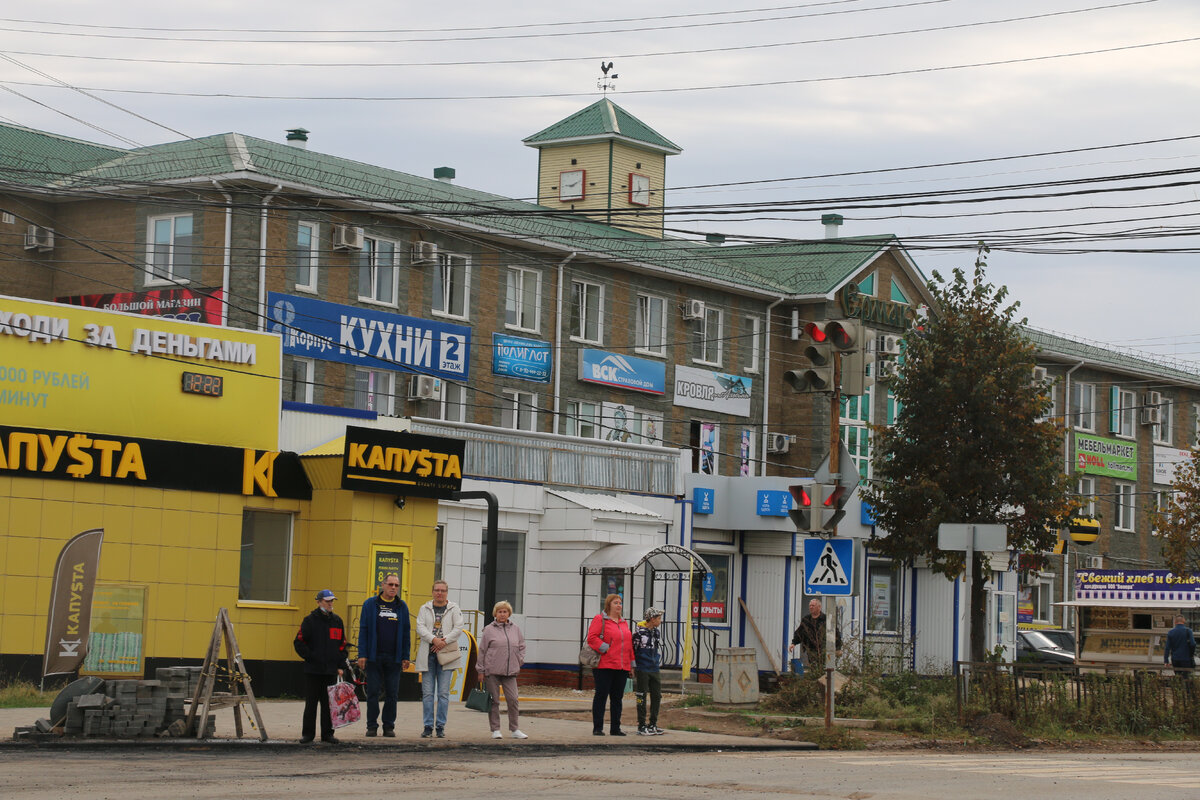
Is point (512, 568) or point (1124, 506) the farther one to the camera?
point (1124, 506)

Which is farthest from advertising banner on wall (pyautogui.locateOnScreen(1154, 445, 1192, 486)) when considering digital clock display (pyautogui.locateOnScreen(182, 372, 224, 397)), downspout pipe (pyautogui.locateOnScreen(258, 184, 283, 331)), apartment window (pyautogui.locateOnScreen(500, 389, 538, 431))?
digital clock display (pyautogui.locateOnScreen(182, 372, 224, 397))

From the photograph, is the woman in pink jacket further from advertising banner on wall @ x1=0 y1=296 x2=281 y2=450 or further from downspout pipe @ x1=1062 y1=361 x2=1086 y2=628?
downspout pipe @ x1=1062 y1=361 x2=1086 y2=628

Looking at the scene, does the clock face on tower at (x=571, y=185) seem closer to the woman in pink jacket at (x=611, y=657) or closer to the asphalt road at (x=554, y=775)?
the woman in pink jacket at (x=611, y=657)

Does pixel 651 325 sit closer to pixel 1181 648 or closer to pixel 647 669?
pixel 1181 648

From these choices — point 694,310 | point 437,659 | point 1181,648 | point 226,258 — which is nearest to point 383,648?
point 437,659

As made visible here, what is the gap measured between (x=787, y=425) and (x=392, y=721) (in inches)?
1332

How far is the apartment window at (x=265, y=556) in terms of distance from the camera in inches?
983

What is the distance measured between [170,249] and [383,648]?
21.3m

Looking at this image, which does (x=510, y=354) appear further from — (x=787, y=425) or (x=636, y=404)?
(x=787, y=425)

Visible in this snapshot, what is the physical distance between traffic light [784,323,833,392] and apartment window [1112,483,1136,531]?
4834 cm

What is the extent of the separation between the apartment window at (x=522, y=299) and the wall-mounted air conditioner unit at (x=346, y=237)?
5.38 metres

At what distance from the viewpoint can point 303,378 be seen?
125 feet

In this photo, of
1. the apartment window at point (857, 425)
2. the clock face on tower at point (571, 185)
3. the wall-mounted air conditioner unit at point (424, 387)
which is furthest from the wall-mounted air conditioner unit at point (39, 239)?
the apartment window at point (857, 425)

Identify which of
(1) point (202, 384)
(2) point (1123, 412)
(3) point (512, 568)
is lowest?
(3) point (512, 568)
